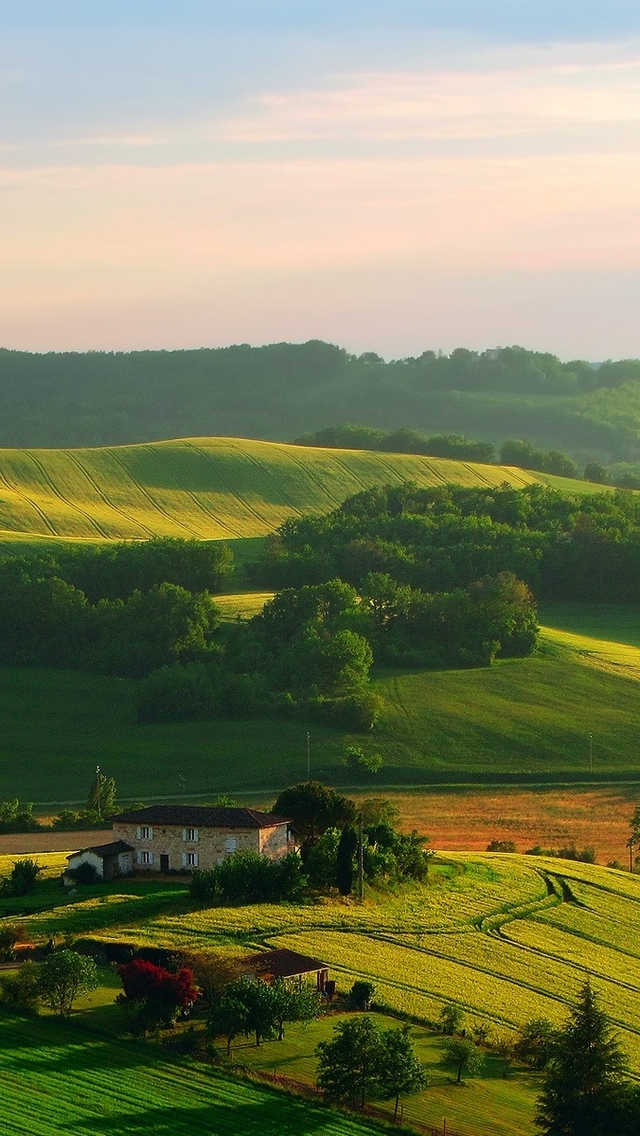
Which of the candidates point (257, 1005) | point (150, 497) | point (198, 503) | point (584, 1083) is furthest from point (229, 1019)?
point (150, 497)

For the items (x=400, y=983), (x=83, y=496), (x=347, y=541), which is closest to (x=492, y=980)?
(x=400, y=983)

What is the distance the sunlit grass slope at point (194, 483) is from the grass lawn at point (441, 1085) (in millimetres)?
107315

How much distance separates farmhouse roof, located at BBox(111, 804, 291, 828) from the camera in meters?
59.3

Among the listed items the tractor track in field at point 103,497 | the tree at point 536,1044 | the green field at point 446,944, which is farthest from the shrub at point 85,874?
the tractor track in field at point 103,497

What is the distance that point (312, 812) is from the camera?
2441 inches

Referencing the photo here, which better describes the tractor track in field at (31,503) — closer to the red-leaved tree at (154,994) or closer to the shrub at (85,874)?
the shrub at (85,874)

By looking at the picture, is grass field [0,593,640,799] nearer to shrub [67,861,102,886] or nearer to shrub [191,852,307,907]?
shrub [67,861,102,886]

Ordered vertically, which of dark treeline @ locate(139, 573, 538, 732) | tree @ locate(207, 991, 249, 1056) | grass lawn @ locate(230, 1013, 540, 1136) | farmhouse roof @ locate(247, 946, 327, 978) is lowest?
grass lawn @ locate(230, 1013, 540, 1136)

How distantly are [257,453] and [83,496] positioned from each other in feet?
78.7

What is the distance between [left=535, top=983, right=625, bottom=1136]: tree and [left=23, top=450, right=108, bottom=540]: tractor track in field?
362ft

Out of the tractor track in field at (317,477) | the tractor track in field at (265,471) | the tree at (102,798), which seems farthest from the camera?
the tractor track in field at (317,477)

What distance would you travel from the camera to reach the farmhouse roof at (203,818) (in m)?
59.3

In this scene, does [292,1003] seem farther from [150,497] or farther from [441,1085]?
[150,497]

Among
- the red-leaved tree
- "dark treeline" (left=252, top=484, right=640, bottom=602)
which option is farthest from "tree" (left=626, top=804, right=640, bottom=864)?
"dark treeline" (left=252, top=484, right=640, bottom=602)
